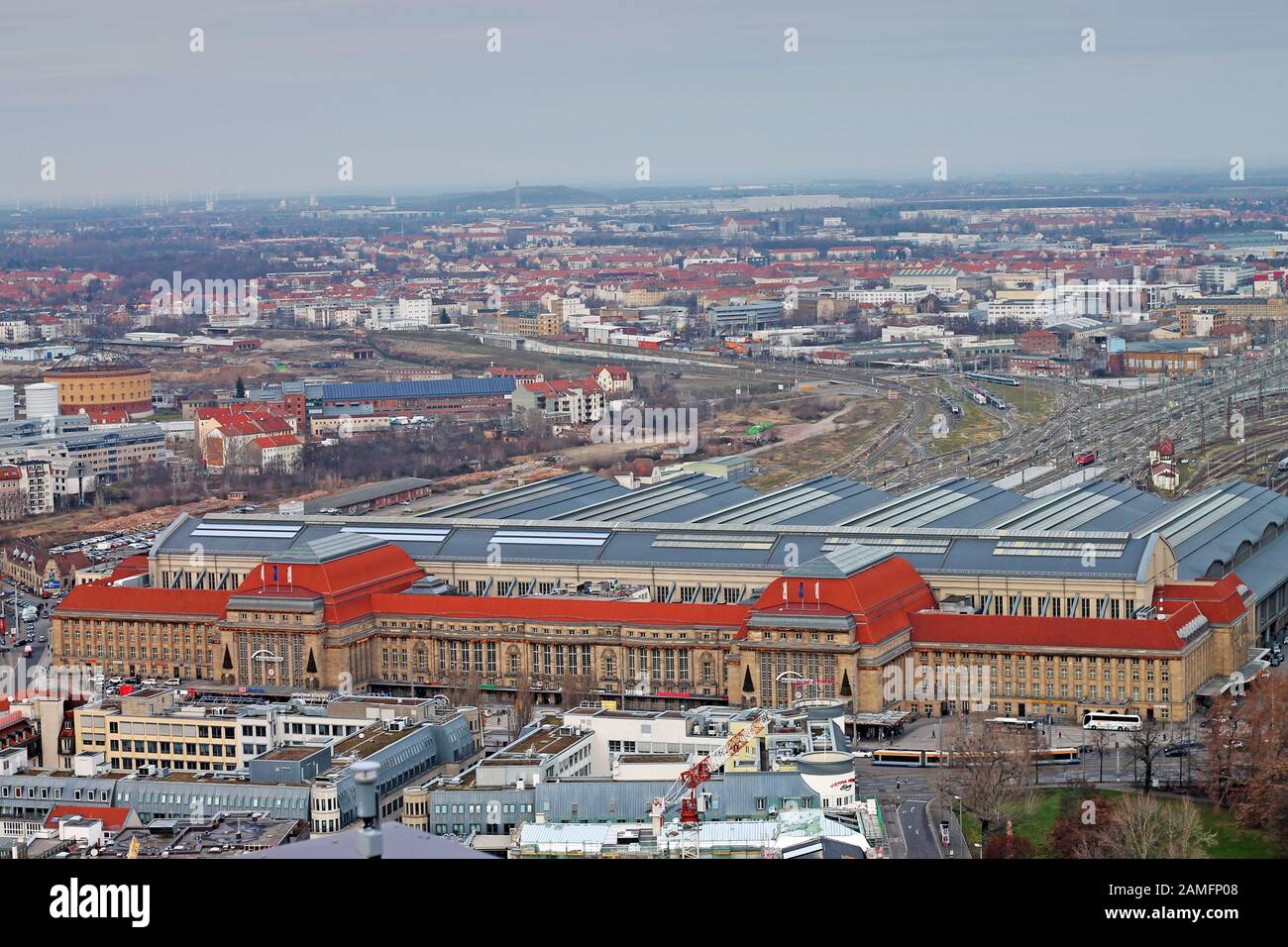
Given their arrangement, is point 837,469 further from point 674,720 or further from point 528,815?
point 528,815

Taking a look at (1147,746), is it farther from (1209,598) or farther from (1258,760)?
(1209,598)

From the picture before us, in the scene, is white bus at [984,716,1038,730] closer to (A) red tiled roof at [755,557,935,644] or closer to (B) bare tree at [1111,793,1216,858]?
(A) red tiled roof at [755,557,935,644]

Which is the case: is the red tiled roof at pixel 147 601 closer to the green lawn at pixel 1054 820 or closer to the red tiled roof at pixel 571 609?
the red tiled roof at pixel 571 609

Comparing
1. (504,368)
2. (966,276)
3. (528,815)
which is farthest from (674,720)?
(966,276)

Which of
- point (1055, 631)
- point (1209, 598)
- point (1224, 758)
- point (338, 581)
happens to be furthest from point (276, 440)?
point (1224, 758)

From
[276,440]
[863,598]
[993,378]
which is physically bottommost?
[993,378]

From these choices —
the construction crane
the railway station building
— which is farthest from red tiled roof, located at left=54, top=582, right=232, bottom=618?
the construction crane
